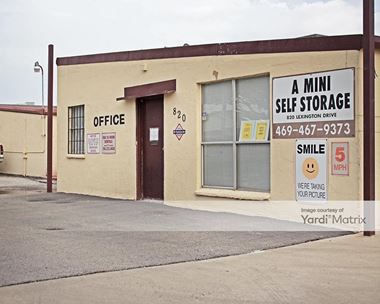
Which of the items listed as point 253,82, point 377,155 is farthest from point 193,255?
point 253,82

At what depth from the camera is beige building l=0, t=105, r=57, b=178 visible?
25.6m

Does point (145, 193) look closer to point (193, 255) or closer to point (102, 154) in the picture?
point (102, 154)

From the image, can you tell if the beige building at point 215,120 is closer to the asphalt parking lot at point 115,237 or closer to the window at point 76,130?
the window at point 76,130

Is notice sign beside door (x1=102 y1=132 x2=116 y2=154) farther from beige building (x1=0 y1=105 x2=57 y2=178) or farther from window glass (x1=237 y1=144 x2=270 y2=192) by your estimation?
beige building (x1=0 y1=105 x2=57 y2=178)

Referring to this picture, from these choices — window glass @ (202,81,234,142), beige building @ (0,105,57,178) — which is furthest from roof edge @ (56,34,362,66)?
beige building @ (0,105,57,178)

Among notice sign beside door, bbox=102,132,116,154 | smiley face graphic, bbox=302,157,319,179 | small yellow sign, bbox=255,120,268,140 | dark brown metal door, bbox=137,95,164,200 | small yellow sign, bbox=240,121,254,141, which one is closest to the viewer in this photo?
smiley face graphic, bbox=302,157,319,179

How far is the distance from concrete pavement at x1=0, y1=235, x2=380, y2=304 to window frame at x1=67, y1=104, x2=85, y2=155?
33.7ft

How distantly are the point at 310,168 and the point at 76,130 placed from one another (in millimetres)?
8936

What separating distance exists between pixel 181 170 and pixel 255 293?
7645mm

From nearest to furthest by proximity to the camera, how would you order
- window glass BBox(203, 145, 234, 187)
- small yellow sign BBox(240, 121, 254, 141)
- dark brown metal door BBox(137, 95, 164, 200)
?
small yellow sign BBox(240, 121, 254, 141)
window glass BBox(203, 145, 234, 187)
dark brown metal door BBox(137, 95, 164, 200)

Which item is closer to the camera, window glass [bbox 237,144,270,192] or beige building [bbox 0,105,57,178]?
window glass [bbox 237,144,270,192]

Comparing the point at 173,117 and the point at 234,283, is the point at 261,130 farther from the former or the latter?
the point at 234,283

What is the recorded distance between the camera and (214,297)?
6.40 metres

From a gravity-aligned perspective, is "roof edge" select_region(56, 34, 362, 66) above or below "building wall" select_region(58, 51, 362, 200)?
above
